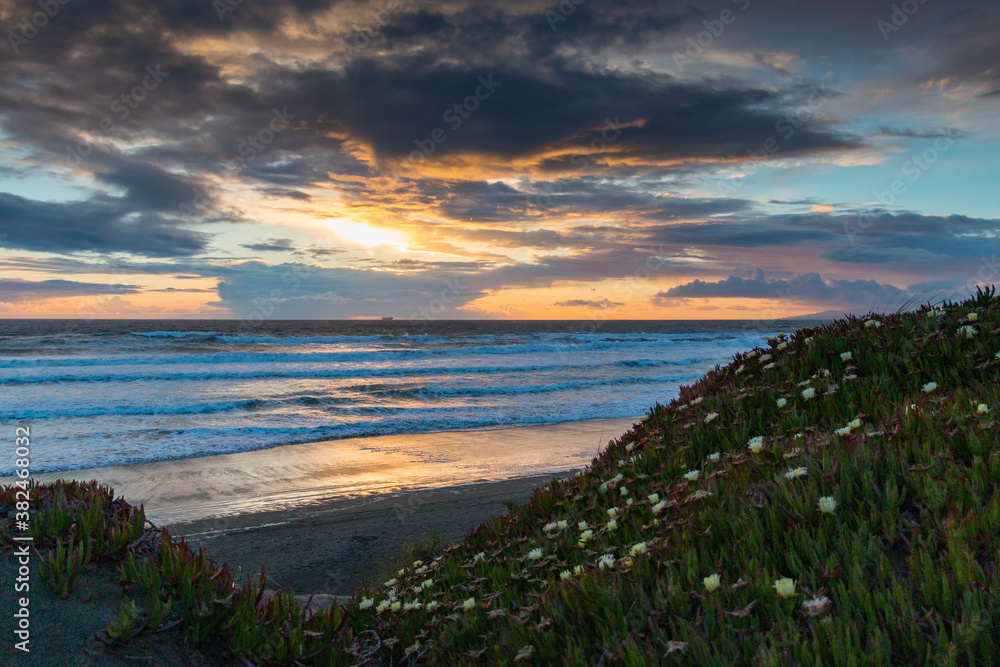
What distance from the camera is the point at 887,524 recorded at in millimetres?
2076

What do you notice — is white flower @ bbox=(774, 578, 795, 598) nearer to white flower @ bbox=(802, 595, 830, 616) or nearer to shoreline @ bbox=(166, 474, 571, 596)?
white flower @ bbox=(802, 595, 830, 616)

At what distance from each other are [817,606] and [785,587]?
11 centimetres

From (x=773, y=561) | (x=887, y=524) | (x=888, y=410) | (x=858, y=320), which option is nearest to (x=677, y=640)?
(x=773, y=561)

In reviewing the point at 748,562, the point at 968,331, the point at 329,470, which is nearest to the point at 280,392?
the point at 329,470

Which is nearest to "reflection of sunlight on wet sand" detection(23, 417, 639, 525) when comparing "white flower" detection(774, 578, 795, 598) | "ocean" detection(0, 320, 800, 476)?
"ocean" detection(0, 320, 800, 476)

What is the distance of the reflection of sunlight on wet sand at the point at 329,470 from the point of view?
35.5 ft

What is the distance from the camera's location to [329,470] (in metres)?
13.0

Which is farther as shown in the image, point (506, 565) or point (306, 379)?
point (306, 379)

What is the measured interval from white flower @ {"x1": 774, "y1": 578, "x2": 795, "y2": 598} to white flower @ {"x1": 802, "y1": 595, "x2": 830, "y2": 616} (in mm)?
74

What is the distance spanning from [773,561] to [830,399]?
200cm

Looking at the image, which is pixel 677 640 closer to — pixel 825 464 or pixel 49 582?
pixel 825 464

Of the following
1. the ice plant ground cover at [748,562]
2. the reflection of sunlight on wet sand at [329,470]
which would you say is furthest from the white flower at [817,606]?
the reflection of sunlight on wet sand at [329,470]

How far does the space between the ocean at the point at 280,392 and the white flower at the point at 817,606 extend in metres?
15.7

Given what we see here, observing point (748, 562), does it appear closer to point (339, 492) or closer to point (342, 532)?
point (342, 532)
